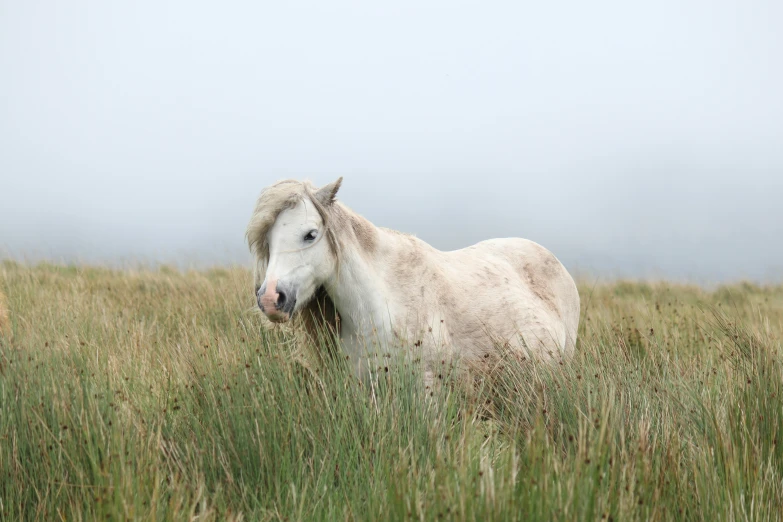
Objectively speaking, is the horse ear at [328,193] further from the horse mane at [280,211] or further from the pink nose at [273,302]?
the pink nose at [273,302]

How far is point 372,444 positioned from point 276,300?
1.08m

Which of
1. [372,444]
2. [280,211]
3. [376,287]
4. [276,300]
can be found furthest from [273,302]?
[372,444]

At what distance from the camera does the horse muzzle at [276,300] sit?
376 centimetres

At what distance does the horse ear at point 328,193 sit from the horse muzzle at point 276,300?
2.14 ft

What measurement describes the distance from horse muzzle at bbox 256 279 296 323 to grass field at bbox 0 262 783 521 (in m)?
0.27

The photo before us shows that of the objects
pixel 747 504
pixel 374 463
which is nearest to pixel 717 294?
pixel 747 504

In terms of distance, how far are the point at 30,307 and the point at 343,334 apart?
15.7 feet

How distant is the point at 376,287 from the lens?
14.4ft

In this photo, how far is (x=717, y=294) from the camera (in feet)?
42.3

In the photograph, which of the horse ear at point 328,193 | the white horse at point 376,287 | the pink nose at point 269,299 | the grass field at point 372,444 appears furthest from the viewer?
the horse ear at point 328,193

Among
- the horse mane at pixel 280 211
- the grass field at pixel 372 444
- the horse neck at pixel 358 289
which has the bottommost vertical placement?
the grass field at pixel 372 444

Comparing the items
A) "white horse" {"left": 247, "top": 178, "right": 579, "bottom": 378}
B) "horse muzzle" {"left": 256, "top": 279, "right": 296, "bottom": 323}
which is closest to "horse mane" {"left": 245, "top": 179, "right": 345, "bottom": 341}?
"white horse" {"left": 247, "top": 178, "right": 579, "bottom": 378}

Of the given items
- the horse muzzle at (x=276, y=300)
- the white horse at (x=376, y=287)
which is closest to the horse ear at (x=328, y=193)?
the white horse at (x=376, y=287)

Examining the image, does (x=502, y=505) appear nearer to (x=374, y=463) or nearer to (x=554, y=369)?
(x=374, y=463)
